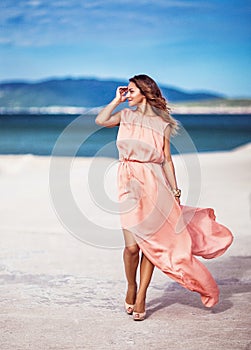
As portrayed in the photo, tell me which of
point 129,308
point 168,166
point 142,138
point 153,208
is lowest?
point 129,308

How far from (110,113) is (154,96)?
0.22 meters

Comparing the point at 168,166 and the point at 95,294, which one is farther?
the point at 95,294

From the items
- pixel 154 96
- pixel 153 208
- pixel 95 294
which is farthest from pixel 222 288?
pixel 154 96

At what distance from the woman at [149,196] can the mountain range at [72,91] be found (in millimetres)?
28412

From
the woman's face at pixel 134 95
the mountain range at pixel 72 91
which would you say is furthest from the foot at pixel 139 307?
the mountain range at pixel 72 91

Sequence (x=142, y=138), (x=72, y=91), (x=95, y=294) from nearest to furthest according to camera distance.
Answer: (x=142, y=138)
(x=95, y=294)
(x=72, y=91)

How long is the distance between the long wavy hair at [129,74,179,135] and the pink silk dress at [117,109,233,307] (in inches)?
1.6

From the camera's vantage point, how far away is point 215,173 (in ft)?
39.2

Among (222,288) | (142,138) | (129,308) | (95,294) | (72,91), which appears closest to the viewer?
(142,138)

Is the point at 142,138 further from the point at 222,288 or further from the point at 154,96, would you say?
the point at 222,288

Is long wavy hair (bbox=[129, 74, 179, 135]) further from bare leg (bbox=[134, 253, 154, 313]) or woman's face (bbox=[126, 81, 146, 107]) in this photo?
bare leg (bbox=[134, 253, 154, 313])

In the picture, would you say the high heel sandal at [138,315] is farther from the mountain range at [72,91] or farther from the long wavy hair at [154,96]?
the mountain range at [72,91]

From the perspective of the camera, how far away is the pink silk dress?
11.8ft

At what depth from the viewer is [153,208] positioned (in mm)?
3621
